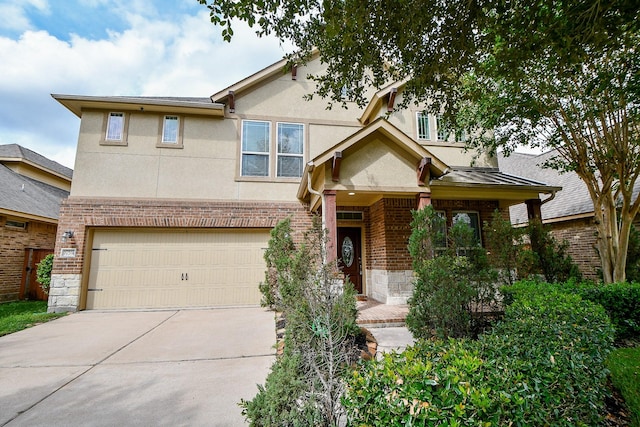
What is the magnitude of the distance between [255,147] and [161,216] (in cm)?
346

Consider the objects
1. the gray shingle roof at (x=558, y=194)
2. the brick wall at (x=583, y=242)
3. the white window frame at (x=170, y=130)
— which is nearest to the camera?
the white window frame at (x=170, y=130)

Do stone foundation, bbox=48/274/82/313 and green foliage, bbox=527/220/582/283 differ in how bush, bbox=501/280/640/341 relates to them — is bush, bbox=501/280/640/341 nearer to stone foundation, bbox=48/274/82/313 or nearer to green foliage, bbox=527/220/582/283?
green foliage, bbox=527/220/582/283

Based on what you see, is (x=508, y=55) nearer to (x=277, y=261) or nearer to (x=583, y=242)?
(x=277, y=261)

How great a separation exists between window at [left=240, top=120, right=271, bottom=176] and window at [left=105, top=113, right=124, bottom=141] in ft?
11.7

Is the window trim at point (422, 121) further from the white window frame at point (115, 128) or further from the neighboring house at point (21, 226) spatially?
the neighboring house at point (21, 226)

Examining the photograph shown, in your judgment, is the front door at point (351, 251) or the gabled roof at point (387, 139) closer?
the gabled roof at point (387, 139)

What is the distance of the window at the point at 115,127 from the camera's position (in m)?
8.57

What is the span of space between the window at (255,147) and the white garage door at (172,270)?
2.05 m

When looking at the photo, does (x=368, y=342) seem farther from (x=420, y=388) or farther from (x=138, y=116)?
(x=138, y=116)

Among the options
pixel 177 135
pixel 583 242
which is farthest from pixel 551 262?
pixel 177 135

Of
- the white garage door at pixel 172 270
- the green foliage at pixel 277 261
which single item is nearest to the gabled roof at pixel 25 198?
the white garage door at pixel 172 270

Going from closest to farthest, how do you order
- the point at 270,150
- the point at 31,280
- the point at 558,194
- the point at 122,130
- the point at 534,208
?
the point at 534,208
the point at 122,130
the point at 270,150
the point at 31,280
the point at 558,194

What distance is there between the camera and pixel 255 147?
30.2 feet

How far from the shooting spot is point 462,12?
4.25 m
